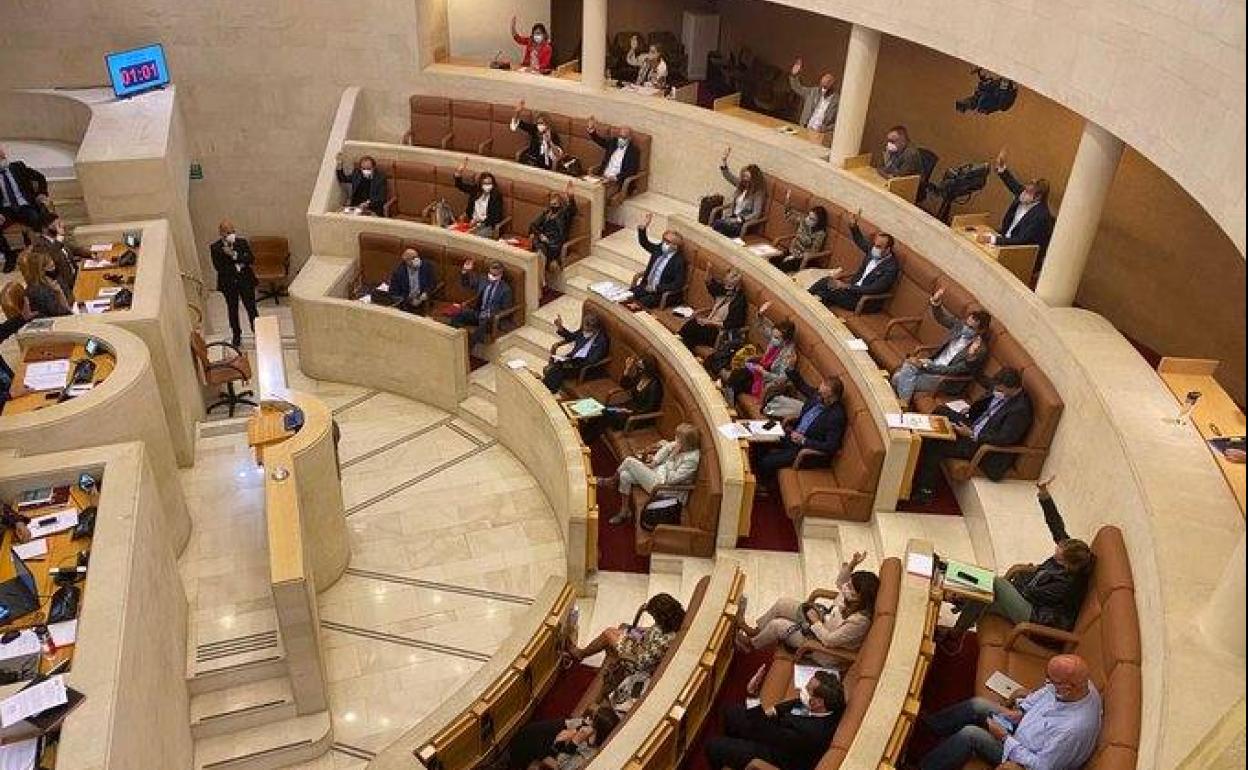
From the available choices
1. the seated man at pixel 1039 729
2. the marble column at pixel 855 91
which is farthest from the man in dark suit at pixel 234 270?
the seated man at pixel 1039 729

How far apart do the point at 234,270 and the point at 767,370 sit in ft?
21.4

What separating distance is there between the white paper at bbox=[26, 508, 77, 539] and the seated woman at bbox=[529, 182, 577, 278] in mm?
5768

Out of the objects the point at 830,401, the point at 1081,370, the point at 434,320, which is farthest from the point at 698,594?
the point at 434,320

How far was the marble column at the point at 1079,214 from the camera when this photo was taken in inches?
276

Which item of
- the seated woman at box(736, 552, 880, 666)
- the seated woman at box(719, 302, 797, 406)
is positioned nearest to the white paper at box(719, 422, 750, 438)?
the seated woman at box(719, 302, 797, 406)

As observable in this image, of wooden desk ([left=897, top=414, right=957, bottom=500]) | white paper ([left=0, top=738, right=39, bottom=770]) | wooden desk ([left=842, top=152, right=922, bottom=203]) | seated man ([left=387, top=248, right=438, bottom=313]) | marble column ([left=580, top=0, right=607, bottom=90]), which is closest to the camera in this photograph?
white paper ([left=0, top=738, right=39, bottom=770])

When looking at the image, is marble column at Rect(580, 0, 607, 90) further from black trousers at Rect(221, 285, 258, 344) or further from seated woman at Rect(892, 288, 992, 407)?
seated woman at Rect(892, 288, 992, 407)

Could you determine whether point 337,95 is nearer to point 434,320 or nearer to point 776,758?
point 434,320

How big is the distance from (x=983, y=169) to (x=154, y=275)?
7.84 meters

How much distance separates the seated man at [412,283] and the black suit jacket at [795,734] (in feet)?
22.1

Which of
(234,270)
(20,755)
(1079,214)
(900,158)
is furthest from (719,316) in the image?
(20,755)

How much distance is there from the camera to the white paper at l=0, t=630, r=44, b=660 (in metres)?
4.93

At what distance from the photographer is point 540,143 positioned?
38.5ft

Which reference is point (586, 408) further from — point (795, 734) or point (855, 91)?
point (855, 91)
